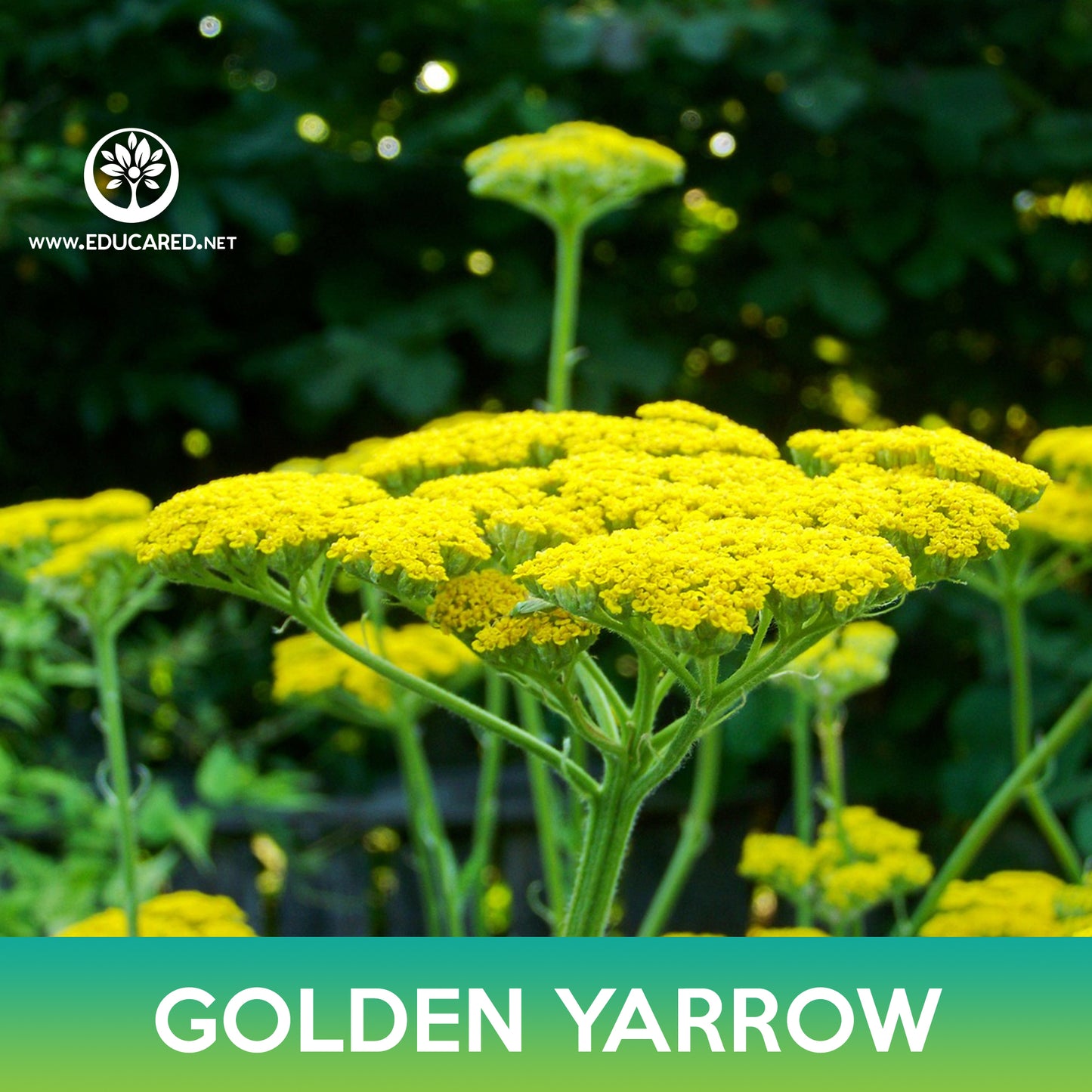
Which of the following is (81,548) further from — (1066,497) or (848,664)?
(1066,497)

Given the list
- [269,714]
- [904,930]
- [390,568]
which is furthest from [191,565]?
[269,714]

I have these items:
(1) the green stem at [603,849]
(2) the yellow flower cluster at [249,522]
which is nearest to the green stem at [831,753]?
(1) the green stem at [603,849]

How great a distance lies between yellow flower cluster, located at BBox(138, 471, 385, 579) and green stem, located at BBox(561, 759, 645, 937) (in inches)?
6.9

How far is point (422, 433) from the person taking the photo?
2.37ft

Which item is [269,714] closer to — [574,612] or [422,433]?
[422,433]

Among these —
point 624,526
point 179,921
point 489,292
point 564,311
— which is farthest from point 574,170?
point 489,292

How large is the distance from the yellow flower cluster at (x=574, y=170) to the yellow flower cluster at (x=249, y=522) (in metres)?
0.47

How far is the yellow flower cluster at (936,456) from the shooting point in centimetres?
64

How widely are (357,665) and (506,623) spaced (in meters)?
0.56

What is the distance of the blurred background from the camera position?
5.77ft

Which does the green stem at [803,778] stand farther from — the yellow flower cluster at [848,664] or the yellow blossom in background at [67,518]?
the yellow blossom in background at [67,518]

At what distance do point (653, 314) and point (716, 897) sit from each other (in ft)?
3.27

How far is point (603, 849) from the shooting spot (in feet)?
2.02

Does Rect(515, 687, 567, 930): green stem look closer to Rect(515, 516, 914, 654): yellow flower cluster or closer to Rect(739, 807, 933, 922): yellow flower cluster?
Rect(739, 807, 933, 922): yellow flower cluster
